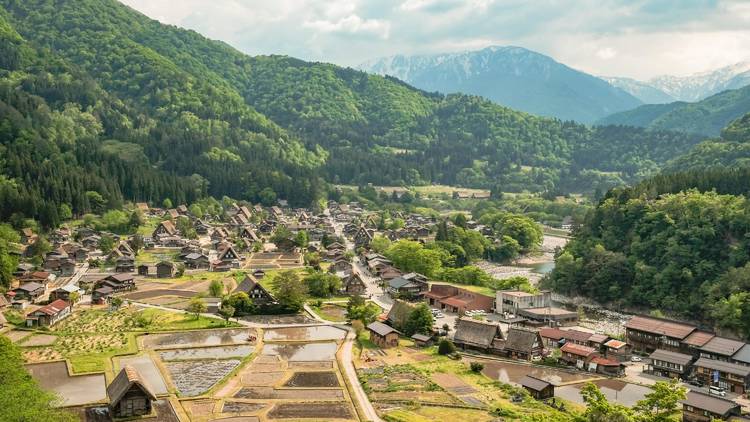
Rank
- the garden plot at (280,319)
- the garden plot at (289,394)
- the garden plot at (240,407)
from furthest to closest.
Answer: the garden plot at (280,319)
the garden plot at (289,394)
the garden plot at (240,407)

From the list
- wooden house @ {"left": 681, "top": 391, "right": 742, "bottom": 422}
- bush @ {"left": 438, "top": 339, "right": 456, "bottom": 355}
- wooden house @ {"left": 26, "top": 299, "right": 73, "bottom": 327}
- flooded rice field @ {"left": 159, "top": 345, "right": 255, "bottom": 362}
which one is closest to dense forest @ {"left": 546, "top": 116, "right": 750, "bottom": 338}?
wooden house @ {"left": 681, "top": 391, "right": 742, "bottom": 422}

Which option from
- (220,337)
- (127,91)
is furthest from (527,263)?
(127,91)

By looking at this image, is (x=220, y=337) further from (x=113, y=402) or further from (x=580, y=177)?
(x=580, y=177)

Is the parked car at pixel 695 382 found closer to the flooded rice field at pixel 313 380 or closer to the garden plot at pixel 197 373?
the flooded rice field at pixel 313 380

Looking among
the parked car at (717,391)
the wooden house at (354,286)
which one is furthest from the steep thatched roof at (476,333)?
the wooden house at (354,286)

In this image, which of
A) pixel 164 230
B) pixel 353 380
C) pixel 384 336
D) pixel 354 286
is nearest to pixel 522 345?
pixel 384 336

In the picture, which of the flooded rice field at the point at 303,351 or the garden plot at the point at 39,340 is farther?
the garden plot at the point at 39,340
